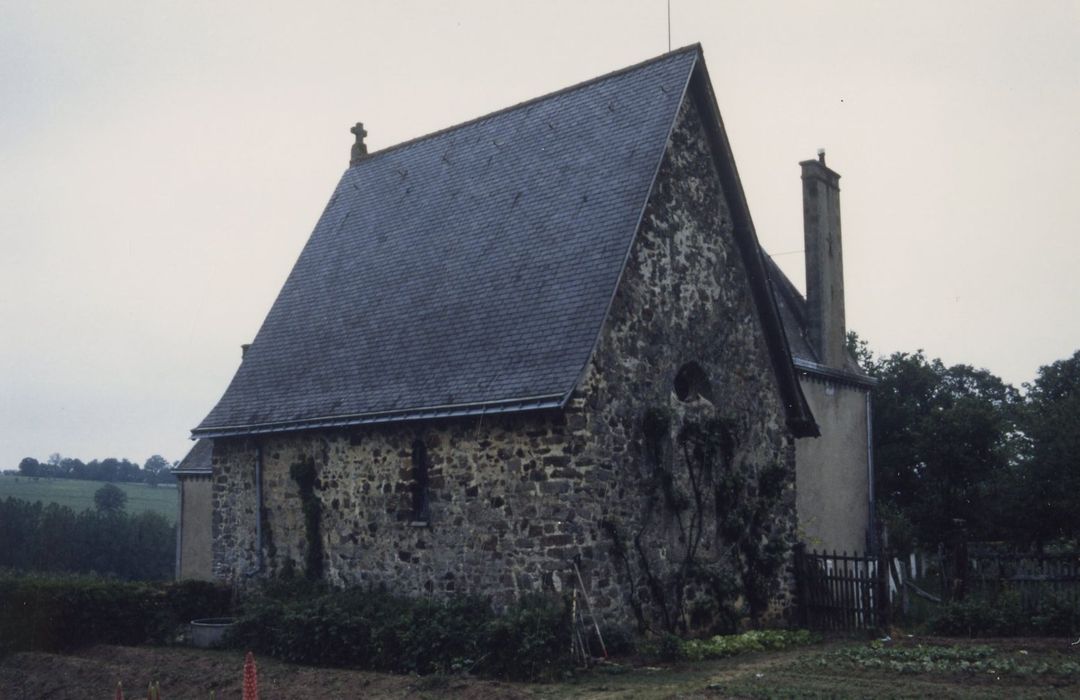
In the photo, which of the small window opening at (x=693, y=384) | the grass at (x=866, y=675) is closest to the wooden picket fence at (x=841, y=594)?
the grass at (x=866, y=675)

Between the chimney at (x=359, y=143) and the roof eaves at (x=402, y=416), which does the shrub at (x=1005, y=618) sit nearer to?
the roof eaves at (x=402, y=416)

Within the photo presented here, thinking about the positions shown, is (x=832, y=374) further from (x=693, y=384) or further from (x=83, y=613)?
(x=83, y=613)

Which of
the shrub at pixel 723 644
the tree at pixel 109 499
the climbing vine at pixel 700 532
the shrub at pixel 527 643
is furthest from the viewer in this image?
the tree at pixel 109 499

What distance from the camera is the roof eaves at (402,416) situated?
16.3m

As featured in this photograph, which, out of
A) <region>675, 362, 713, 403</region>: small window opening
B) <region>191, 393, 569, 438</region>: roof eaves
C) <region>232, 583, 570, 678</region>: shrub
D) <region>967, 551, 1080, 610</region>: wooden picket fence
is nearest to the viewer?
<region>232, 583, 570, 678</region>: shrub

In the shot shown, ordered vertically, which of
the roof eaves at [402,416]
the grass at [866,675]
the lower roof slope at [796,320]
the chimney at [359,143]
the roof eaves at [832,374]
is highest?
the chimney at [359,143]

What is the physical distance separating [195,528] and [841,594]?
2370cm

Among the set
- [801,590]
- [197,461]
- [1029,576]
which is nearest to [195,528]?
[197,461]

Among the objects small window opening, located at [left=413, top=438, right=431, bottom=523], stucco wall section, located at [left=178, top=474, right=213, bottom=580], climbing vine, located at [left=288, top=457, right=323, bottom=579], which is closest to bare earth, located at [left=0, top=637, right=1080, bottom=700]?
climbing vine, located at [left=288, top=457, right=323, bottom=579]

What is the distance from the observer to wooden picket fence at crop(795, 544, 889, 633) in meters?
19.5

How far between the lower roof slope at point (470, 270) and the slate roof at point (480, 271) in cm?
4

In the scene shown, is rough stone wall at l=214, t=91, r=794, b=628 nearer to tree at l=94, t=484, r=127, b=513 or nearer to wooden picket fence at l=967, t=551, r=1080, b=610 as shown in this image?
wooden picket fence at l=967, t=551, r=1080, b=610

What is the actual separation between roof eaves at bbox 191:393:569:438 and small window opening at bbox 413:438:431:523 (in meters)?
0.64

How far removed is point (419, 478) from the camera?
18.8 metres
